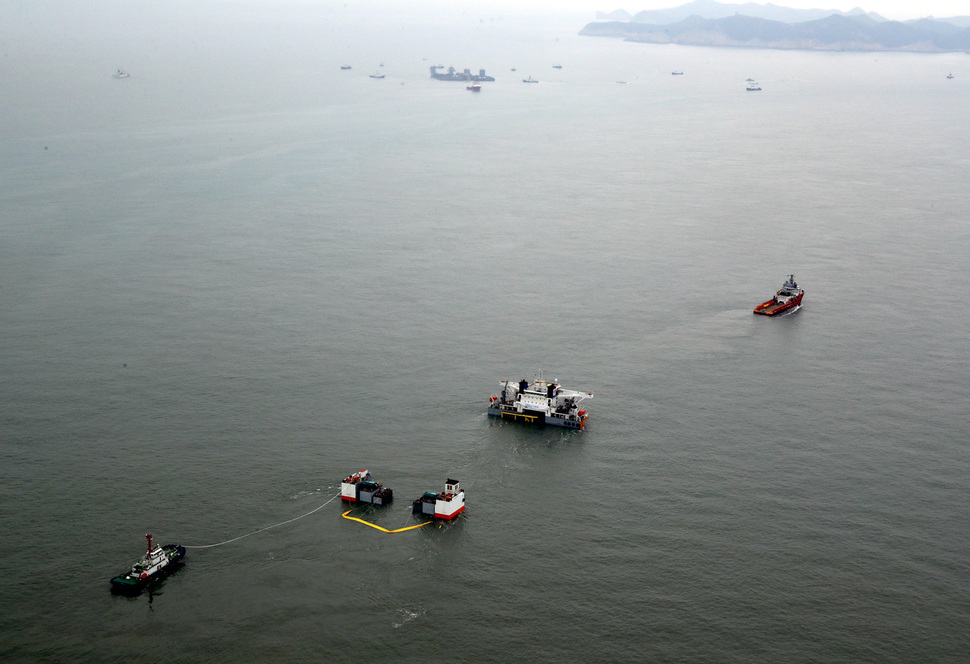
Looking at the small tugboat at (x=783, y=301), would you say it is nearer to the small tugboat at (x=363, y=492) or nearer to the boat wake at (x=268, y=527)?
the small tugboat at (x=363, y=492)

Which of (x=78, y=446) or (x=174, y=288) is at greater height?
(x=174, y=288)

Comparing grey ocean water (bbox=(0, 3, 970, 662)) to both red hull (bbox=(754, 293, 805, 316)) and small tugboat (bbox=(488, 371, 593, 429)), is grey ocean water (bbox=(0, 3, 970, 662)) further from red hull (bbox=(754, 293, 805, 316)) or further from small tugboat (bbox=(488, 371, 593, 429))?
small tugboat (bbox=(488, 371, 593, 429))

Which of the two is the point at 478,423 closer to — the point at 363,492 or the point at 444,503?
→ the point at 363,492

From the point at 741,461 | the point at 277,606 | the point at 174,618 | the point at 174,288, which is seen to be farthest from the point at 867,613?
the point at 174,288

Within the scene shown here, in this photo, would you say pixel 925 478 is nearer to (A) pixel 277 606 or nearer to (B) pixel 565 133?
(A) pixel 277 606

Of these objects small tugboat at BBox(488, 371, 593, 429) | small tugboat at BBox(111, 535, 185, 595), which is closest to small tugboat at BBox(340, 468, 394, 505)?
small tugboat at BBox(111, 535, 185, 595)

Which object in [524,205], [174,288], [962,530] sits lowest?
[962,530]

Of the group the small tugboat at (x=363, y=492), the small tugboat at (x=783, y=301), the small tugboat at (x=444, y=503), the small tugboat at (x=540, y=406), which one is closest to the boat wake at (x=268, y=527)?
the small tugboat at (x=363, y=492)
